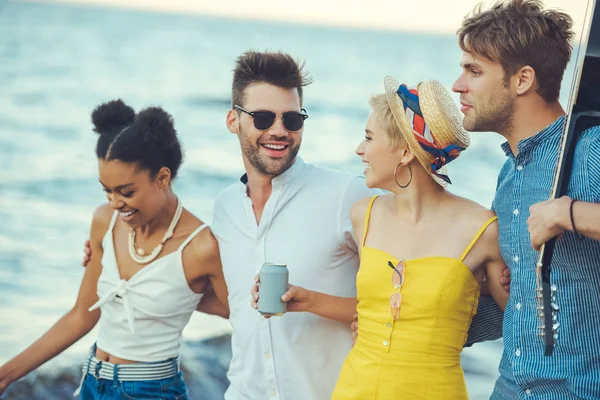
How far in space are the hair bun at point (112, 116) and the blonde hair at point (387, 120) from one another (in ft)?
4.86

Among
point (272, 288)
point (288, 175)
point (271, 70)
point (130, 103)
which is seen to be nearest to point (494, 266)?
point (272, 288)

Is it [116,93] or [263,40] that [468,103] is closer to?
[116,93]

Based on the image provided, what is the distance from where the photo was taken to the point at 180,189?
48.9ft

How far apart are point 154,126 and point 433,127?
1.63 meters

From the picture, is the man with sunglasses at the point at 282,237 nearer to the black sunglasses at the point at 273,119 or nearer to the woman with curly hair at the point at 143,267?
the black sunglasses at the point at 273,119

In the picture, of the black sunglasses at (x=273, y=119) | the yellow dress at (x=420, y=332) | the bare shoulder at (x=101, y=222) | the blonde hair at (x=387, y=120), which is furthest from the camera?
the bare shoulder at (x=101, y=222)

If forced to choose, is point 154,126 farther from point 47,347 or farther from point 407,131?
point 407,131

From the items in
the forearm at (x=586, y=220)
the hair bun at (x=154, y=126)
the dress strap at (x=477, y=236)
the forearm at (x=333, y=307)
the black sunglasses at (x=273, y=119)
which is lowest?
the forearm at (x=333, y=307)

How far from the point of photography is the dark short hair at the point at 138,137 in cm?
451

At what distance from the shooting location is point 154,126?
457 centimetres

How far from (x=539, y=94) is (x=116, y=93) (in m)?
21.5

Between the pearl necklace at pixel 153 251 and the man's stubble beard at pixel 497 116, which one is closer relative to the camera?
the man's stubble beard at pixel 497 116

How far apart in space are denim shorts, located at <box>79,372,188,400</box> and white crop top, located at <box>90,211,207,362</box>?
12 centimetres

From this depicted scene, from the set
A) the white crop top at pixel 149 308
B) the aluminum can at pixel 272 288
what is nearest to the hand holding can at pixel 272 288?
the aluminum can at pixel 272 288
